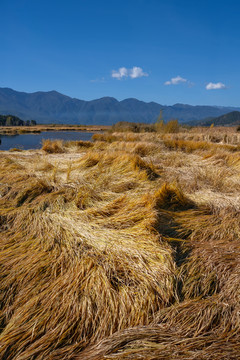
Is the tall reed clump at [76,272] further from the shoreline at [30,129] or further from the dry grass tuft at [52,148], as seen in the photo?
the shoreline at [30,129]

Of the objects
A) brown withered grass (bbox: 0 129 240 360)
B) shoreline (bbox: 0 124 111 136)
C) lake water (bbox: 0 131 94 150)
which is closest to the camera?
brown withered grass (bbox: 0 129 240 360)

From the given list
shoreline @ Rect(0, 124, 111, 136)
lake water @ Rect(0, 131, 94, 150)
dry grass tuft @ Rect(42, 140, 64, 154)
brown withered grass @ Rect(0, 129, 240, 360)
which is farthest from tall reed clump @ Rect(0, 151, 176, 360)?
shoreline @ Rect(0, 124, 111, 136)

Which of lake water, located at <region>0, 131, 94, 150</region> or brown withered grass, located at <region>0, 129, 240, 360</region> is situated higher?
lake water, located at <region>0, 131, 94, 150</region>

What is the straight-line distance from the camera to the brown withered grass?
1053mm

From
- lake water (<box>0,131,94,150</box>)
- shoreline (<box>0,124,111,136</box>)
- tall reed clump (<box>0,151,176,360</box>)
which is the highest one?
shoreline (<box>0,124,111,136</box>)

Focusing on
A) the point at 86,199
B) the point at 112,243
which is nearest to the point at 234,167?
the point at 86,199

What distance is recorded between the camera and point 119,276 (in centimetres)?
140

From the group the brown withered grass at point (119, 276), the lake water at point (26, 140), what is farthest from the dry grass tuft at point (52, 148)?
the brown withered grass at point (119, 276)

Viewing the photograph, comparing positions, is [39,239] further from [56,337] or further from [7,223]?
[56,337]

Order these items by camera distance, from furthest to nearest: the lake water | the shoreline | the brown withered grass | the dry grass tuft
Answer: the shoreline → the lake water → the dry grass tuft → the brown withered grass

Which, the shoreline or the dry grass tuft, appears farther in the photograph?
the shoreline

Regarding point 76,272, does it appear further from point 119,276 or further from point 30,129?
point 30,129

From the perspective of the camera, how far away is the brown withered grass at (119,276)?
3.45ft

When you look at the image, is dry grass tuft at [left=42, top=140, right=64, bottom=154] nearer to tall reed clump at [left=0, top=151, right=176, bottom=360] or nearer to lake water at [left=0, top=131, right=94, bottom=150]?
lake water at [left=0, top=131, right=94, bottom=150]
